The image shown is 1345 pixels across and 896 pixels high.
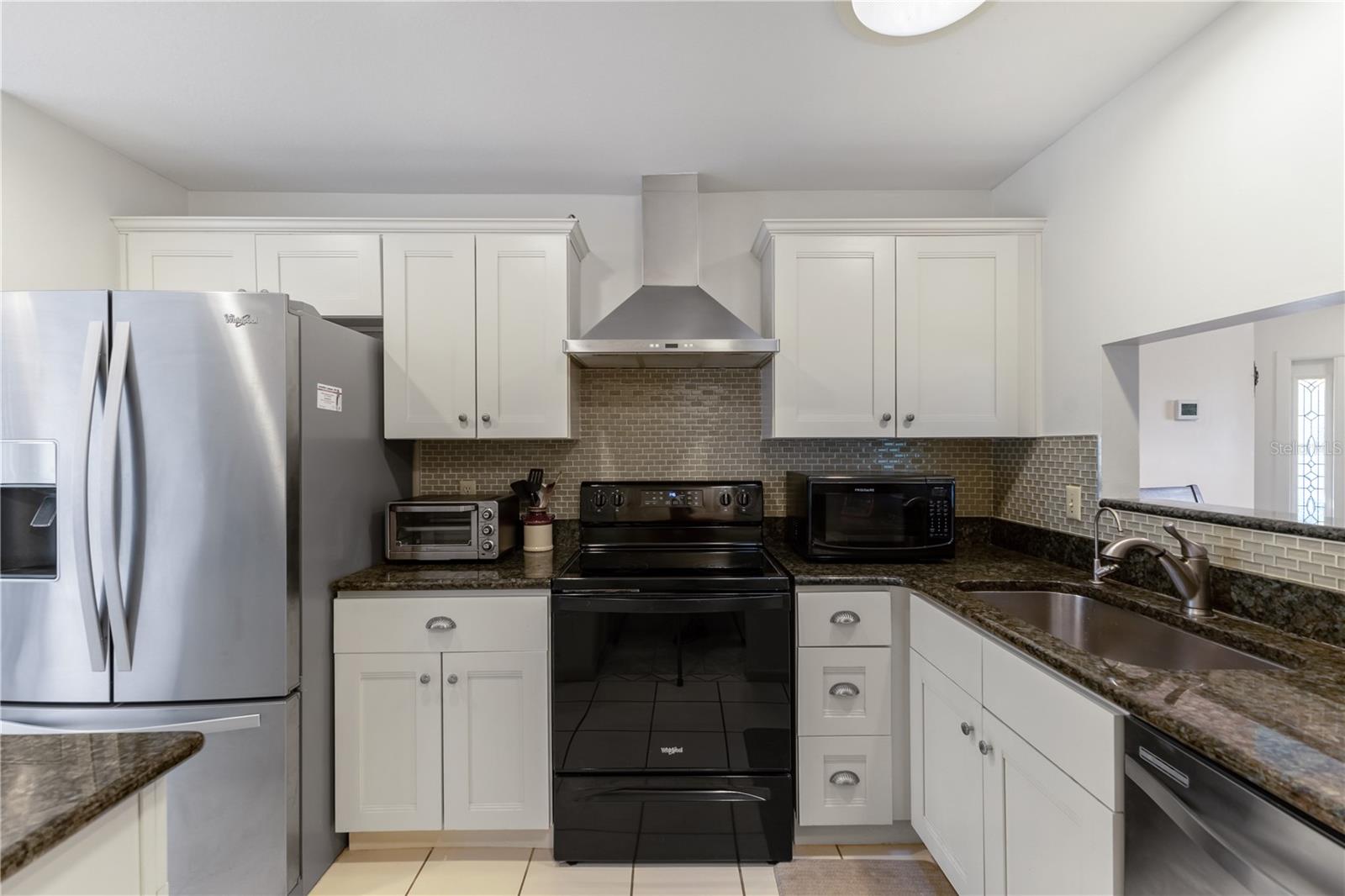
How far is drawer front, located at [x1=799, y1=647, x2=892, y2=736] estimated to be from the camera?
74.5 inches

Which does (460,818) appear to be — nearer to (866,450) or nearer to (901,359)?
(866,450)

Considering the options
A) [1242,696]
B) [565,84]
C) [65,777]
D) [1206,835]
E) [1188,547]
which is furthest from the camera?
[565,84]

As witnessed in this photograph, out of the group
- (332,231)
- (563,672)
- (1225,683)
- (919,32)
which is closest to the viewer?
(1225,683)

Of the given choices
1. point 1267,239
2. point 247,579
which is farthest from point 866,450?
point 247,579

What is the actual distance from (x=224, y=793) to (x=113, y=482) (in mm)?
937

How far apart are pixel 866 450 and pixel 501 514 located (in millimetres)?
1604

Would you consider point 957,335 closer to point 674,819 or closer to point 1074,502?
point 1074,502

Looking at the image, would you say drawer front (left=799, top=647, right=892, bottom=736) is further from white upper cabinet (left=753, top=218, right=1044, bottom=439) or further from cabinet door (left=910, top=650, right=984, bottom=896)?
white upper cabinet (left=753, top=218, right=1044, bottom=439)

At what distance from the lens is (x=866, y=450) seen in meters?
2.56

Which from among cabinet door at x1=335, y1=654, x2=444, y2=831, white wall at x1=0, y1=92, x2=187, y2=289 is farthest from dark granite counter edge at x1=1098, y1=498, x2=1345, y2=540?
white wall at x1=0, y1=92, x2=187, y2=289

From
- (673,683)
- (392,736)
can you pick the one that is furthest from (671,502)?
(392,736)

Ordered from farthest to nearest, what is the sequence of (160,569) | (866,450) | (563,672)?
(866,450) < (563,672) < (160,569)

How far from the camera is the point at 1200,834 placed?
35.0 inches

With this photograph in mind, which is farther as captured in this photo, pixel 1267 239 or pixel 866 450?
pixel 866 450
